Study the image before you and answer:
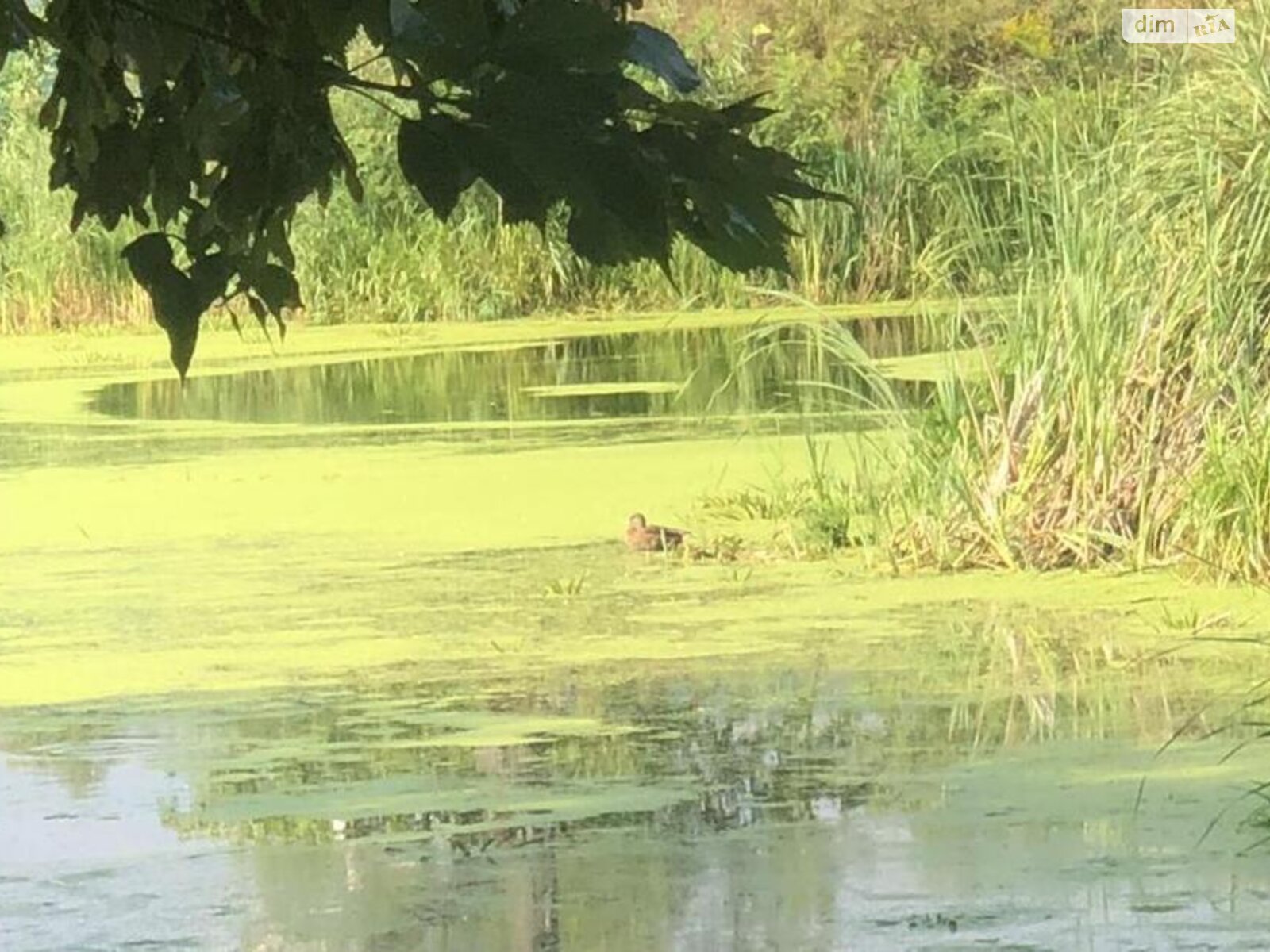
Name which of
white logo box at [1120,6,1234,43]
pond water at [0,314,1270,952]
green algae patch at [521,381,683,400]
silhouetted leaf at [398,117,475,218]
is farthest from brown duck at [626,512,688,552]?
silhouetted leaf at [398,117,475,218]

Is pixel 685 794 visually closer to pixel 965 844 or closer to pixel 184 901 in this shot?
pixel 965 844

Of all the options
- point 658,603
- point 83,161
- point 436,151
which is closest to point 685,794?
point 658,603

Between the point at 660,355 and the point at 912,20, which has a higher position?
the point at 912,20

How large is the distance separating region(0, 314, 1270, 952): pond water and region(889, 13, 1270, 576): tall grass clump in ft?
0.41

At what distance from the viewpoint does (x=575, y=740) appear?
315 centimetres

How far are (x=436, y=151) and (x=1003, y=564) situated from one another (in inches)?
120

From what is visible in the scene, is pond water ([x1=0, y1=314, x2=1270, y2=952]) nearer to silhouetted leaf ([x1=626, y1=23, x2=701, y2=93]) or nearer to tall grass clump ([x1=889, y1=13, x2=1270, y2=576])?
tall grass clump ([x1=889, y1=13, x2=1270, y2=576])

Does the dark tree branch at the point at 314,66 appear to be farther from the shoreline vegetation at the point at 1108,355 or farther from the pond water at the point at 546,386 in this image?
the pond water at the point at 546,386

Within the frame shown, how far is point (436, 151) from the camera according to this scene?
0.98 meters

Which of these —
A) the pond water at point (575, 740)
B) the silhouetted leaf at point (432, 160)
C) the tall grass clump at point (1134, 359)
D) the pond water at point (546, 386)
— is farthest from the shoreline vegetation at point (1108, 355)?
the silhouetted leaf at point (432, 160)

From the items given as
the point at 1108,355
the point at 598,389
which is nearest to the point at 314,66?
the point at 1108,355

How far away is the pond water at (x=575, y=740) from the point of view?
2.50 m

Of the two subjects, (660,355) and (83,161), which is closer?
(83,161)

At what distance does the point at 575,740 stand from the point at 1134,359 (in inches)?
46.1
